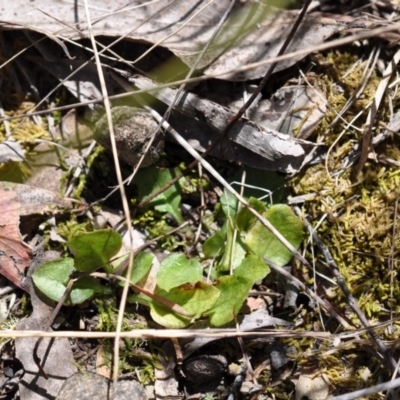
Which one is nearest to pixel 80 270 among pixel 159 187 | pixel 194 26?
pixel 159 187

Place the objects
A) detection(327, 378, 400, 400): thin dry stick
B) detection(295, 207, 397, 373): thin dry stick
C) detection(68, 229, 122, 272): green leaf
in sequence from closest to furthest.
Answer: detection(327, 378, 400, 400): thin dry stick → detection(295, 207, 397, 373): thin dry stick → detection(68, 229, 122, 272): green leaf

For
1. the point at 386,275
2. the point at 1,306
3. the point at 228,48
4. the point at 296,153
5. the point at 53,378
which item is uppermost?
the point at 228,48

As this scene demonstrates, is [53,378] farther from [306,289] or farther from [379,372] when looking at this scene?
[379,372]

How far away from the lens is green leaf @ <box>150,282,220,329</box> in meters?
2.08

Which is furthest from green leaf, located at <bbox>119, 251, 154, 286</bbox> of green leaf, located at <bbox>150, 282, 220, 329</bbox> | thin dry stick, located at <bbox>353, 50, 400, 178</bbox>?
thin dry stick, located at <bbox>353, 50, 400, 178</bbox>

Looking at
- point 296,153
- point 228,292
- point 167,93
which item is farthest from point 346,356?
point 167,93

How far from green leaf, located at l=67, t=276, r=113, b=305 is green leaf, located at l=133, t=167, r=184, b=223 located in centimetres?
39

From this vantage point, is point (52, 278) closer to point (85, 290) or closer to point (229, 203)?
point (85, 290)

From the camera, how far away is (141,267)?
7.11 ft

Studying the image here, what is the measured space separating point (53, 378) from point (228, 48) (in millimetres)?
1447

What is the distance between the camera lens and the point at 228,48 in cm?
232

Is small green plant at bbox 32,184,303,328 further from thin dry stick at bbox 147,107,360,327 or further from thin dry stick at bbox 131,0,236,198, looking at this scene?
thin dry stick at bbox 131,0,236,198

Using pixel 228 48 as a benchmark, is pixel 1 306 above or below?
→ below

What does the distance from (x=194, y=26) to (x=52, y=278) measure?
1160mm
